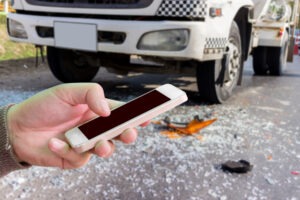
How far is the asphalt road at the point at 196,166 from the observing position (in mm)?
2047

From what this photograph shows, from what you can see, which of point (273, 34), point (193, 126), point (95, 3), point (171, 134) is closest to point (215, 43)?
point (193, 126)

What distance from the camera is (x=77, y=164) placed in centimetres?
127

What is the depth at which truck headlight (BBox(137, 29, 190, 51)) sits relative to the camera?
3.26m

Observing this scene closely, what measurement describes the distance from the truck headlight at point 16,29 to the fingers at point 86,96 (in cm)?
282

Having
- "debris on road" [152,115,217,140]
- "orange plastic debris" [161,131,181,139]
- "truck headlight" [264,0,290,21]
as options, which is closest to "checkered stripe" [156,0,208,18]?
"debris on road" [152,115,217,140]

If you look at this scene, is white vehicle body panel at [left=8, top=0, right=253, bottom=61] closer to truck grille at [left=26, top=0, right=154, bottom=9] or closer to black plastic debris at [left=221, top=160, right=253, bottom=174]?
truck grille at [left=26, top=0, right=154, bottom=9]

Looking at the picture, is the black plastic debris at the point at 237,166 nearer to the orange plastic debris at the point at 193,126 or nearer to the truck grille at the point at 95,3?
the orange plastic debris at the point at 193,126

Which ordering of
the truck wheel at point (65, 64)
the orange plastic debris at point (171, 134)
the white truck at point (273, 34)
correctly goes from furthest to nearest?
1. the white truck at point (273, 34)
2. the truck wheel at point (65, 64)
3. the orange plastic debris at point (171, 134)

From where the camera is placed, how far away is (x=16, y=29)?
396 cm

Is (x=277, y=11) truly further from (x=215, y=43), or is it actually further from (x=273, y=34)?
(x=215, y=43)

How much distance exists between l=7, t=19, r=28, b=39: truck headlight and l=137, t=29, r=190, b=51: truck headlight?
4.39 feet

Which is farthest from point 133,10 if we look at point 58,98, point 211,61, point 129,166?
point 58,98

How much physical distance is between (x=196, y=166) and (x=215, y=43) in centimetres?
149

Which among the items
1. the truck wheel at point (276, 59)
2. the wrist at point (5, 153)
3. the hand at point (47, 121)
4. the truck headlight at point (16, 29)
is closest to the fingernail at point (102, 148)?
the hand at point (47, 121)
